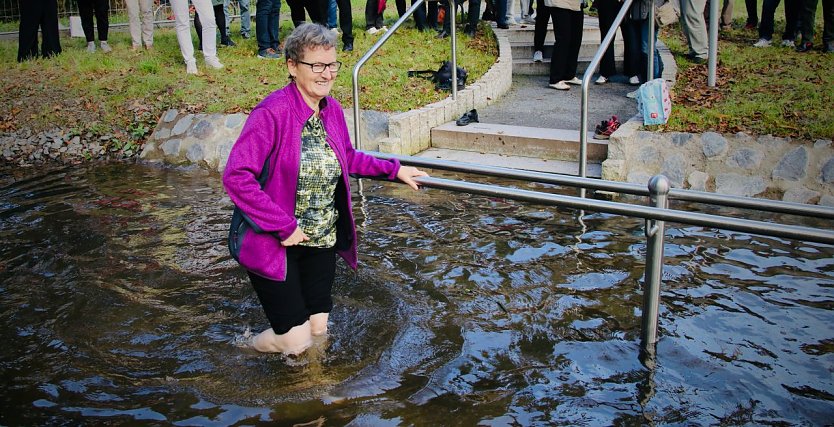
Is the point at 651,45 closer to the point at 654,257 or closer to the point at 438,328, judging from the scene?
the point at 438,328

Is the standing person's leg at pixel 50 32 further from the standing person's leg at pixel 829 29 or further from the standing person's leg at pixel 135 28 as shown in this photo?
the standing person's leg at pixel 829 29

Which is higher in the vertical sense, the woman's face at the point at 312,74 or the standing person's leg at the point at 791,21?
the standing person's leg at the point at 791,21

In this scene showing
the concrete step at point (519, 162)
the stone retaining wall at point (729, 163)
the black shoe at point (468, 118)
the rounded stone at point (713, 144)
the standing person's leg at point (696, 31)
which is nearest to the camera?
the stone retaining wall at point (729, 163)

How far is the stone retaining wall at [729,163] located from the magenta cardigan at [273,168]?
14.8 ft

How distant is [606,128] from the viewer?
8.53 m

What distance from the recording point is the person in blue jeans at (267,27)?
12.6 meters

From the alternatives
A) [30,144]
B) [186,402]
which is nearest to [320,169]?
[186,402]

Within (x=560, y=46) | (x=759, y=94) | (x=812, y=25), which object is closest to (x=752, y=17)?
(x=812, y=25)

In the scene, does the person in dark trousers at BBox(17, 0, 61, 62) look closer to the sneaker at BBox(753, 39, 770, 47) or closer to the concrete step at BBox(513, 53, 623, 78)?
the concrete step at BBox(513, 53, 623, 78)

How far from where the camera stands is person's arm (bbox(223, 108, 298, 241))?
385 centimetres

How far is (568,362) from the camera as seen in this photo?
473 centimetres

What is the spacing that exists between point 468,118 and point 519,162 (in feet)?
4.22

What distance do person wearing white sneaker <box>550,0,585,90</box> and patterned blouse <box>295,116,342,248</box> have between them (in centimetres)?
687

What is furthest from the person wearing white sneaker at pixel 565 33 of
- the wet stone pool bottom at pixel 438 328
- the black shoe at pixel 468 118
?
the wet stone pool bottom at pixel 438 328
